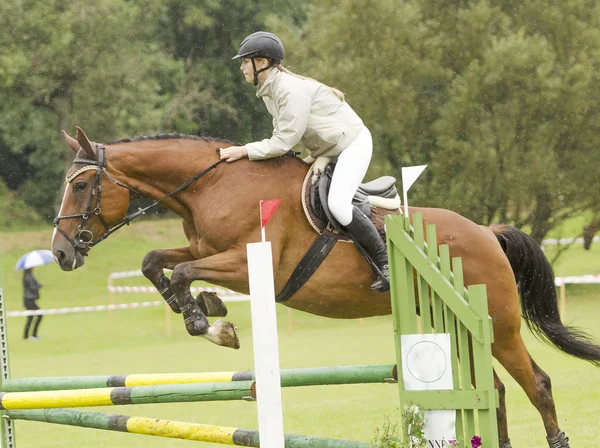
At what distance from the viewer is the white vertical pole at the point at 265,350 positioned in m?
3.19

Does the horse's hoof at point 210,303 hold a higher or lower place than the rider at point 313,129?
lower

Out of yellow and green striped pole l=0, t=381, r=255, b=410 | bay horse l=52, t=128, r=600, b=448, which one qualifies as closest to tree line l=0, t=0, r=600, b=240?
bay horse l=52, t=128, r=600, b=448

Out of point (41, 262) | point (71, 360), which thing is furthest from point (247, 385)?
point (41, 262)

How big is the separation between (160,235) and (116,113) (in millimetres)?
3834

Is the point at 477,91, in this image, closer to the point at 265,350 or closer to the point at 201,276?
the point at 201,276

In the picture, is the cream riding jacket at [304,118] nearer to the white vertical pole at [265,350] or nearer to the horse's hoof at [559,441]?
the white vertical pole at [265,350]

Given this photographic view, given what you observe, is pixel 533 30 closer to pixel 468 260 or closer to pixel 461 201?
pixel 461 201

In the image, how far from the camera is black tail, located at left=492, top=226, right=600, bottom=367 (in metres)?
5.55

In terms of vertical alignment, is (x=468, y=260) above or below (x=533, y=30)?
below

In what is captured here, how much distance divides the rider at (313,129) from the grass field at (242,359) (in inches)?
91.2

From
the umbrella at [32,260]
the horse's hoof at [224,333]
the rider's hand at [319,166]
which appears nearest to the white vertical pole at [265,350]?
the horse's hoof at [224,333]

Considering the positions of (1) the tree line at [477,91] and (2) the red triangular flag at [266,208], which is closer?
(2) the red triangular flag at [266,208]

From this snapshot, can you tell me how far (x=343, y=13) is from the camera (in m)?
18.2

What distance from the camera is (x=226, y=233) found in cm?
464
